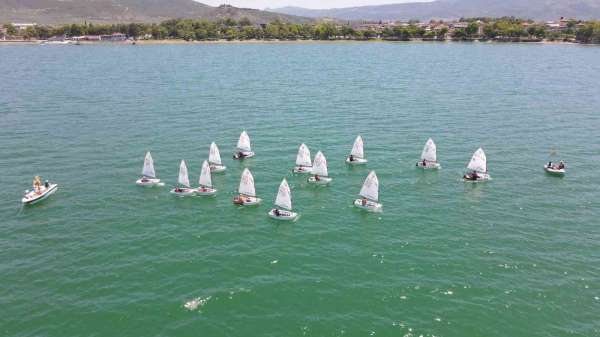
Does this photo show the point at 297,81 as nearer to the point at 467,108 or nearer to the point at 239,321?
the point at 467,108

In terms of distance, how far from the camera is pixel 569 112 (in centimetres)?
13725

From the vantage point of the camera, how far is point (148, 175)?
3324 inches

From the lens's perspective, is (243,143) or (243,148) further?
(243,148)

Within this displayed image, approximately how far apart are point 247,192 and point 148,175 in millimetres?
20807

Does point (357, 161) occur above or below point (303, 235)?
above

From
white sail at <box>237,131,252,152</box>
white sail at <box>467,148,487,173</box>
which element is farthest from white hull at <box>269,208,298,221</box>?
white sail at <box>467,148,487,173</box>

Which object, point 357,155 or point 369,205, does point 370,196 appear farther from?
point 357,155

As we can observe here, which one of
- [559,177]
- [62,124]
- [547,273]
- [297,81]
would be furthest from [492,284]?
[297,81]

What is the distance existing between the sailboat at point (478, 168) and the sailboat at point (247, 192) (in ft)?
130

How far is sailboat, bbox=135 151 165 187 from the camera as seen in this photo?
274 feet

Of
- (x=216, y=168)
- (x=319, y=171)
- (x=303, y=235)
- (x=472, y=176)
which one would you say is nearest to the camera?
Result: (x=303, y=235)

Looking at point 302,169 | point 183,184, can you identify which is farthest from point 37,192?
point 302,169

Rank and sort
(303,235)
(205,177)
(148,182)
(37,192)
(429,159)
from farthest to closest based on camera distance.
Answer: (429,159) < (148,182) < (205,177) < (37,192) < (303,235)

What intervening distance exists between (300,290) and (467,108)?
355 feet
